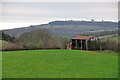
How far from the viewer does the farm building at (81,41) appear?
1488cm

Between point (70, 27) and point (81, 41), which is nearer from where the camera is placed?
point (70, 27)

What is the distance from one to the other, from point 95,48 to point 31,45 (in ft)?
11.0

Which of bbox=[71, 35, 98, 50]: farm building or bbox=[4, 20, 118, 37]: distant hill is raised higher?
bbox=[4, 20, 118, 37]: distant hill

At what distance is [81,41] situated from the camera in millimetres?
15711

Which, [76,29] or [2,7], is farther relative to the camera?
[76,29]

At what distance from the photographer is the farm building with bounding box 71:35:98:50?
1488 centimetres

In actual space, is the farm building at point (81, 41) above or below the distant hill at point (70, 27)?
below

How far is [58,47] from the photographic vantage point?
15.0 m

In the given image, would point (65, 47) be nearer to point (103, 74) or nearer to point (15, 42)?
point (15, 42)

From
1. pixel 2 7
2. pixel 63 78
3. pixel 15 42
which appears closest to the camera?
pixel 63 78

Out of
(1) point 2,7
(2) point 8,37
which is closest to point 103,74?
(1) point 2,7

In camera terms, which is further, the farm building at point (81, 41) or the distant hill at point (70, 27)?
the farm building at point (81, 41)

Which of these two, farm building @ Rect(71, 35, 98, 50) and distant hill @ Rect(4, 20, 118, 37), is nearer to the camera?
distant hill @ Rect(4, 20, 118, 37)

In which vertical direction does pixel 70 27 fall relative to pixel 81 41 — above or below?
above
